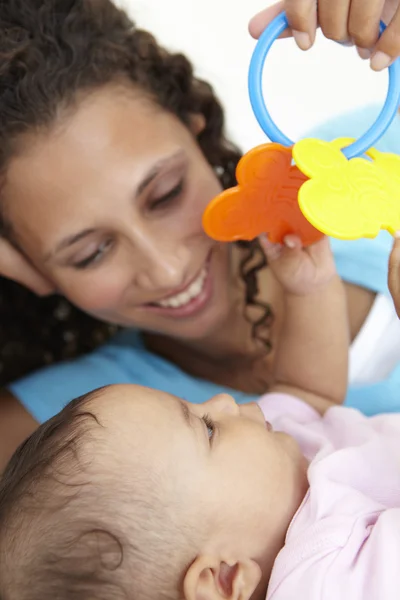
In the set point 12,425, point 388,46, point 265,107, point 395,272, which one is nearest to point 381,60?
point 388,46

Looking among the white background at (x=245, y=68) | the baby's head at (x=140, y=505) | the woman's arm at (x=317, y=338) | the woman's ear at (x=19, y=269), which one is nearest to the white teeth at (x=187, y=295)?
the woman's arm at (x=317, y=338)

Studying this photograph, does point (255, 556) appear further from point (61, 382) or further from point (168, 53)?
point (168, 53)

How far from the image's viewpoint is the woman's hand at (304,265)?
1.07m

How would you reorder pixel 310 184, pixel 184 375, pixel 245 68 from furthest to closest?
pixel 245 68 < pixel 184 375 < pixel 310 184

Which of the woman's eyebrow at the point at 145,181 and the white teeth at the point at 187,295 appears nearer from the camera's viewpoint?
the woman's eyebrow at the point at 145,181

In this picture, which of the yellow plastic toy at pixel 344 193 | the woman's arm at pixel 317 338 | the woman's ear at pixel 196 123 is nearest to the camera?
the yellow plastic toy at pixel 344 193

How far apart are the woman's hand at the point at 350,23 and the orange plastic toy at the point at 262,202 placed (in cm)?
15

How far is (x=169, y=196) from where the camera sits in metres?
1.08

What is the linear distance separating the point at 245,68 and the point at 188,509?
1.43 meters

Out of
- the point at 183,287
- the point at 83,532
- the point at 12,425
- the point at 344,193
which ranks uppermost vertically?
the point at 344,193

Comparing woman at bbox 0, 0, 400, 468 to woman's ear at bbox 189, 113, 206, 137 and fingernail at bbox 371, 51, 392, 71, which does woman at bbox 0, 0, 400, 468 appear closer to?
woman's ear at bbox 189, 113, 206, 137

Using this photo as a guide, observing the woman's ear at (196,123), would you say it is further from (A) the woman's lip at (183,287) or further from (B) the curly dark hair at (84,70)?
(A) the woman's lip at (183,287)

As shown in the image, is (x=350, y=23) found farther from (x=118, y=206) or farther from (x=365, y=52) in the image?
(x=118, y=206)

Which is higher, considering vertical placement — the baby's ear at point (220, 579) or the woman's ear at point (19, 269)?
the woman's ear at point (19, 269)
